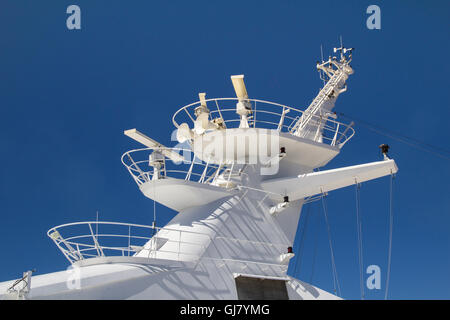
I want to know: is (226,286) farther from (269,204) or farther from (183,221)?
(269,204)

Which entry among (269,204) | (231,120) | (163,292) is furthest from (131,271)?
(231,120)

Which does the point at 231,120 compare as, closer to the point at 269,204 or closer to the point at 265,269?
the point at 269,204

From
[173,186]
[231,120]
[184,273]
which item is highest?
[231,120]

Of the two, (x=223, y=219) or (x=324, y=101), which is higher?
(x=324, y=101)

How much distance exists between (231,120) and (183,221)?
15.6ft

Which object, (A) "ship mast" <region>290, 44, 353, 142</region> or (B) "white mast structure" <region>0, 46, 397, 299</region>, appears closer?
(B) "white mast structure" <region>0, 46, 397, 299</region>

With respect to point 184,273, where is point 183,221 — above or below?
above

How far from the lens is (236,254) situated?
13477 millimetres

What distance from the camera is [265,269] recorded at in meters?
13.6

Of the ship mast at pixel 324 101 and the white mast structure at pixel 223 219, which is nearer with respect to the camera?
the white mast structure at pixel 223 219
